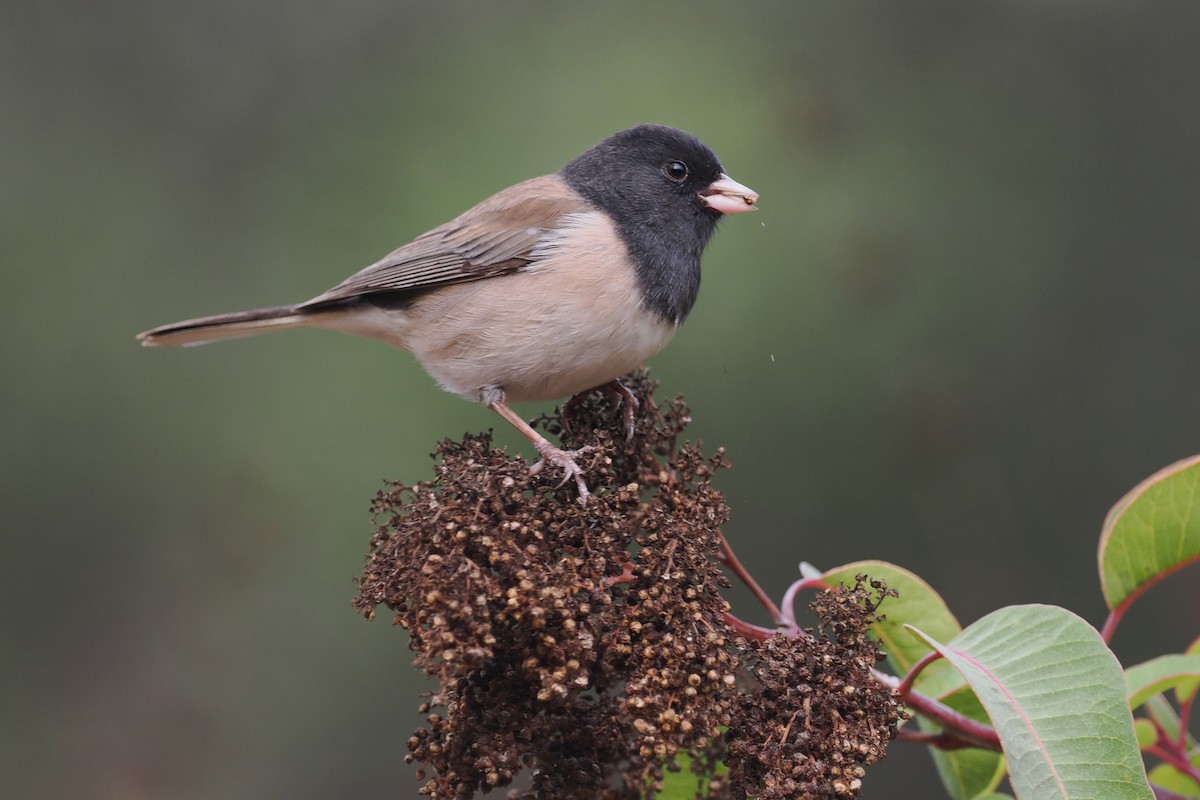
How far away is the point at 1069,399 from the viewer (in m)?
4.70

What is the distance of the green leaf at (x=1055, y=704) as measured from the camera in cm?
133

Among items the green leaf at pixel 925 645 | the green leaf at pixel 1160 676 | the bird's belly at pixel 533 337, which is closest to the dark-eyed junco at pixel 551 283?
the bird's belly at pixel 533 337

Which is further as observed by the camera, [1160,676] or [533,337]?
[533,337]

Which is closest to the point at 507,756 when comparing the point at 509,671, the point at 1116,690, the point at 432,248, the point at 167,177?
the point at 509,671

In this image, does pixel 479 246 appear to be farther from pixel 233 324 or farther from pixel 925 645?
pixel 925 645

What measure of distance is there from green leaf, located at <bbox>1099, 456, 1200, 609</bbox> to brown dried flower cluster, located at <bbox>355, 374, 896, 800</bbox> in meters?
0.56

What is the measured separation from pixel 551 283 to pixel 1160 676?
1.33 metres

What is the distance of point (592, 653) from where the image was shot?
1.45 metres

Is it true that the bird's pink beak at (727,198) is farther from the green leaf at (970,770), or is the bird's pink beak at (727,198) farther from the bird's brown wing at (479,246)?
the green leaf at (970,770)

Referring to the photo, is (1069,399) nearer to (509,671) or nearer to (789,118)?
(789,118)

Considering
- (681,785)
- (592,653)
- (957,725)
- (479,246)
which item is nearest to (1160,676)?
(957,725)

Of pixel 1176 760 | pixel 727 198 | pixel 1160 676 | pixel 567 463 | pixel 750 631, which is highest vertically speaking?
pixel 727 198

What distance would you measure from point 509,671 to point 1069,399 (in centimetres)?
381

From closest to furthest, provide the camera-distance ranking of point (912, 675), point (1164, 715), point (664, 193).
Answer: point (912, 675), point (1164, 715), point (664, 193)
